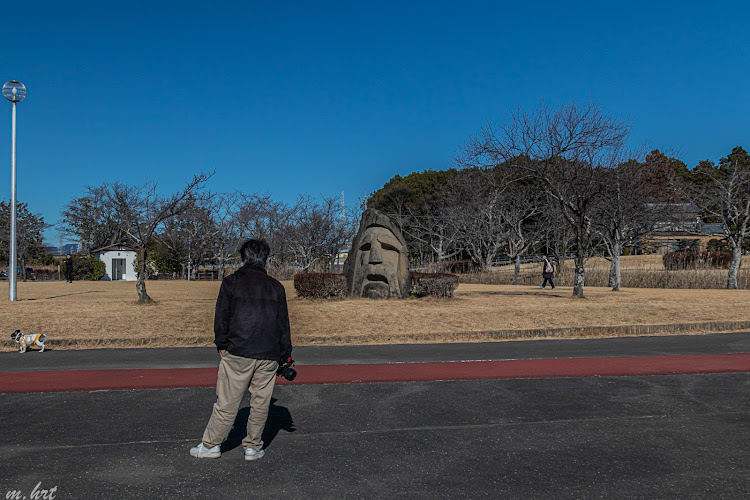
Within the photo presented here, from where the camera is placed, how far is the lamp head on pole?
1805 centimetres

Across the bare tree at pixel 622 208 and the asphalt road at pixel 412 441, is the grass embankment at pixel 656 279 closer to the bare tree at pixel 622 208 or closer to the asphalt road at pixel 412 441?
the bare tree at pixel 622 208

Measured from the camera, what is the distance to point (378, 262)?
57.8ft

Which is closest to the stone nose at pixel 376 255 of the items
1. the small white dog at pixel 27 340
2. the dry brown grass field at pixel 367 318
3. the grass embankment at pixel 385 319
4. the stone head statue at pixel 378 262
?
the stone head statue at pixel 378 262

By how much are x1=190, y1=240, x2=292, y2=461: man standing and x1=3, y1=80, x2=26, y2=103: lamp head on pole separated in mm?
17545

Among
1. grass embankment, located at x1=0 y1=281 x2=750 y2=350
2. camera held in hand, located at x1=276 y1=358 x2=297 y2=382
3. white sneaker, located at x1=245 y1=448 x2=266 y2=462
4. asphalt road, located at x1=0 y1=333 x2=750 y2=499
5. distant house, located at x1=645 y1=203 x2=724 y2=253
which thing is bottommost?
asphalt road, located at x1=0 y1=333 x2=750 y2=499

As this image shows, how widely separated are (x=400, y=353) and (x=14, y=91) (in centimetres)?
1558

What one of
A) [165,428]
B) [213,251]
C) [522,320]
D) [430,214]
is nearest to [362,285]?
[522,320]

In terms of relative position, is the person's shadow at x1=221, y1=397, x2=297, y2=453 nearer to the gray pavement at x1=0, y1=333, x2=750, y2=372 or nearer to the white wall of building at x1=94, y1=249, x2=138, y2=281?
the gray pavement at x1=0, y1=333, x2=750, y2=372

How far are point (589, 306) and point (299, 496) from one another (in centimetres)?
1306

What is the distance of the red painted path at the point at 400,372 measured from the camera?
736 cm

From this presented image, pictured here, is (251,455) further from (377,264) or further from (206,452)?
(377,264)

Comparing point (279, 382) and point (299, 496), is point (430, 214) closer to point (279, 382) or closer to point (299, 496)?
point (279, 382)

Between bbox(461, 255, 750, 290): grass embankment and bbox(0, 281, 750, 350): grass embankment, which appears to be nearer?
bbox(0, 281, 750, 350): grass embankment

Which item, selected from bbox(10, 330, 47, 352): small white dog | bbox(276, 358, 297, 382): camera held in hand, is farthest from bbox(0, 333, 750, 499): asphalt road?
bbox(10, 330, 47, 352): small white dog
